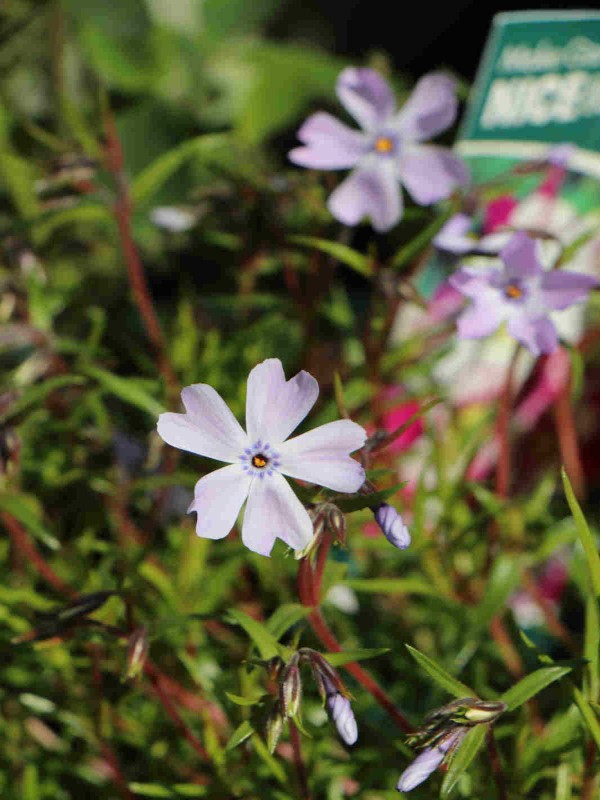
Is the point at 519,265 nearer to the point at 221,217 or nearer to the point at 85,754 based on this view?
the point at 221,217

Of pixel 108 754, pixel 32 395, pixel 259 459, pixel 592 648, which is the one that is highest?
pixel 259 459

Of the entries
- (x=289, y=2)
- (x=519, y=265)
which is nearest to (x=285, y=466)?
(x=519, y=265)

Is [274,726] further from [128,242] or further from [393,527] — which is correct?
[128,242]

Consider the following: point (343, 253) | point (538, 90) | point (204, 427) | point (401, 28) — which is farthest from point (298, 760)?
point (401, 28)

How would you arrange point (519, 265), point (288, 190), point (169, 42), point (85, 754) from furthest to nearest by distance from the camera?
point (169, 42)
point (288, 190)
point (85, 754)
point (519, 265)

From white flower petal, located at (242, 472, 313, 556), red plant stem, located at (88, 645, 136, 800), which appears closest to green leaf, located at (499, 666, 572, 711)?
white flower petal, located at (242, 472, 313, 556)

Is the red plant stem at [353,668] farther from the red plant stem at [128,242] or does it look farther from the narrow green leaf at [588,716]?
the red plant stem at [128,242]
